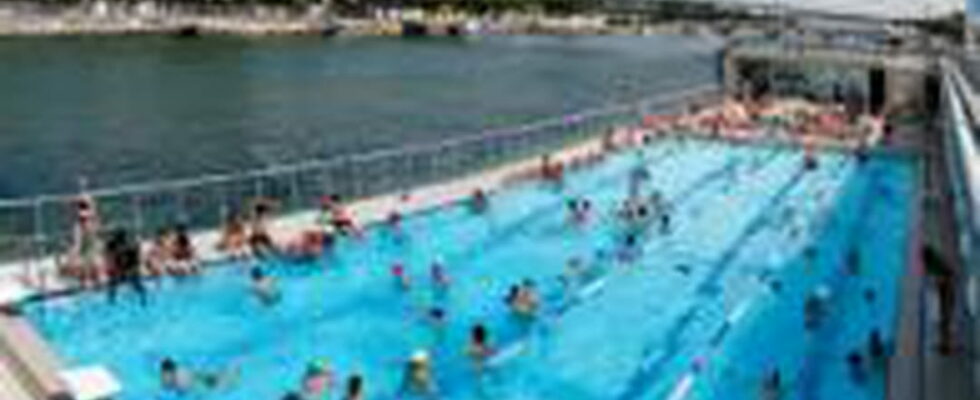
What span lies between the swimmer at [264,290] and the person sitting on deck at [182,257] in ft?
4.03

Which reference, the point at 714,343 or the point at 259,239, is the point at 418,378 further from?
the point at 259,239

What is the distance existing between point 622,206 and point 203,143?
33802mm

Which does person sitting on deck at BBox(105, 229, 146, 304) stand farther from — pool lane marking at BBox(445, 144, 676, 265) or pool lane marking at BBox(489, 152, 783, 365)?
pool lane marking at BBox(445, 144, 676, 265)

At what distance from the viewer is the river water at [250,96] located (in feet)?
210

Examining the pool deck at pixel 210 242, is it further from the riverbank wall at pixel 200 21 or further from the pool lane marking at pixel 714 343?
the riverbank wall at pixel 200 21

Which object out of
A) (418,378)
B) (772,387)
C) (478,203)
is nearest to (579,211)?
(478,203)

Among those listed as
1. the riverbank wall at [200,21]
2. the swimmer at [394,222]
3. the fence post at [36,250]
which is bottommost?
the riverbank wall at [200,21]

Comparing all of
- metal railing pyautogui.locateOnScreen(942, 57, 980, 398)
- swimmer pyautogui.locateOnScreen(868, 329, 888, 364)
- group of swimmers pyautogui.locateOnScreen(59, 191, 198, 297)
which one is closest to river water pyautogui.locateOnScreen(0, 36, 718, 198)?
group of swimmers pyautogui.locateOnScreen(59, 191, 198, 297)

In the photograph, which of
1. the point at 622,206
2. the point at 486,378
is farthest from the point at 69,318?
the point at 622,206

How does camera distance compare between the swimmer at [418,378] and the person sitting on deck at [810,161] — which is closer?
the swimmer at [418,378]

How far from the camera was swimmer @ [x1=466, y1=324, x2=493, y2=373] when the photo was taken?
1011 inches

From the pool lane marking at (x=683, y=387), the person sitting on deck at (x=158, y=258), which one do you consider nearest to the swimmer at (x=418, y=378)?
the pool lane marking at (x=683, y=387)

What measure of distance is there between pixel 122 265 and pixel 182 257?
1.90 meters

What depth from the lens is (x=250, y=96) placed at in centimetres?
9031
